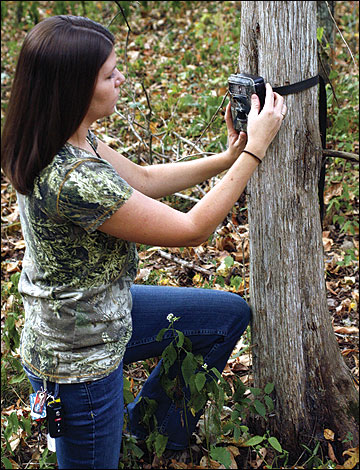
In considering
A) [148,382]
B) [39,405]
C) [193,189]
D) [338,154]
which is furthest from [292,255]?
[193,189]

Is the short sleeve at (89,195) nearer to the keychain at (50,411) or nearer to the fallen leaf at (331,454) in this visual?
the keychain at (50,411)

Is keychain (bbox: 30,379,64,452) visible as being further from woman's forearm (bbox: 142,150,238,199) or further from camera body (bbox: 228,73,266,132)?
camera body (bbox: 228,73,266,132)

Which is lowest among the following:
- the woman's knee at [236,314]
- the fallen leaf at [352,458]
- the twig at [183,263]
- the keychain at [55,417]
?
the fallen leaf at [352,458]

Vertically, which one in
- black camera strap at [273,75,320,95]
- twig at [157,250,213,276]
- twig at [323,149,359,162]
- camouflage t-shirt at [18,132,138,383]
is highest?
black camera strap at [273,75,320,95]

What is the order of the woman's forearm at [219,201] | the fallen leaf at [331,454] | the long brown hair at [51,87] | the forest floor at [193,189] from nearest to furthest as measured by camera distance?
the long brown hair at [51,87]
the woman's forearm at [219,201]
the fallen leaf at [331,454]
the forest floor at [193,189]

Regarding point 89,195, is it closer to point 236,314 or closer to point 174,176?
point 174,176

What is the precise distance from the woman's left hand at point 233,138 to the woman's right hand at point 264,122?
169mm

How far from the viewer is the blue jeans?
1.85 meters

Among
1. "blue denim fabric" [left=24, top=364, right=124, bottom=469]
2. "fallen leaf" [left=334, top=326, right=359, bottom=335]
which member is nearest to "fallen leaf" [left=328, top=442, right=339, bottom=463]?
"fallen leaf" [left=334, top=326, right=359, bottom=335]

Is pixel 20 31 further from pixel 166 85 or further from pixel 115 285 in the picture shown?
pixel 115 285

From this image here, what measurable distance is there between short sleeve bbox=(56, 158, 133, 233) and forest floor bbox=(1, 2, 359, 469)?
42.6 inches

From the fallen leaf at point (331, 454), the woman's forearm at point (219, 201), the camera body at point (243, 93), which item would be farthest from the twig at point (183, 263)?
the woman's forearm at point (219, 201)

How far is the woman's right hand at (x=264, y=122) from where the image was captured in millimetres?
1813

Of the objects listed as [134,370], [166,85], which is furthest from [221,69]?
[134,370]
